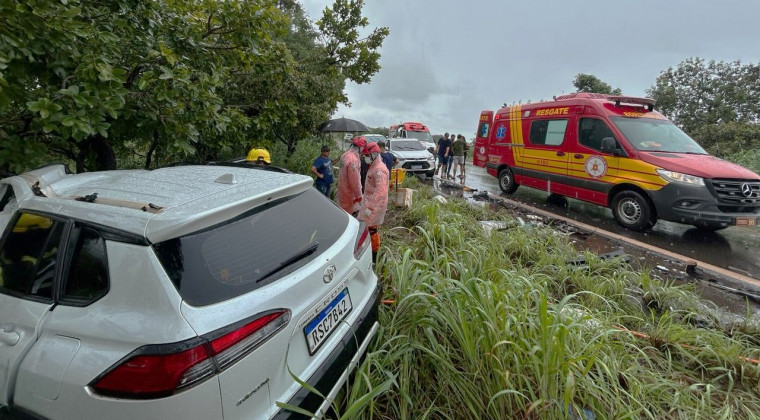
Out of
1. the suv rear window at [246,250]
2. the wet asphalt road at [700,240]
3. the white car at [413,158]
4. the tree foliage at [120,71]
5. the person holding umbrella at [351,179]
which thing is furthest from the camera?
the white car at [413,158]

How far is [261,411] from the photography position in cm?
133

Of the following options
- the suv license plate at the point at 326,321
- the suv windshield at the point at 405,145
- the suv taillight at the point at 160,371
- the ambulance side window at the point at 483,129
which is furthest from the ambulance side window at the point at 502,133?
the suv taillight at the point at 160,371

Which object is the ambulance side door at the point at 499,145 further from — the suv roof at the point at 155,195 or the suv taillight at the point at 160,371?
the suv taillight at the point at 160,371

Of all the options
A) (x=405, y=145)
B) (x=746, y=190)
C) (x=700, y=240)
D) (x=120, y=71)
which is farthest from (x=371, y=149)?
(x=405, y=145)

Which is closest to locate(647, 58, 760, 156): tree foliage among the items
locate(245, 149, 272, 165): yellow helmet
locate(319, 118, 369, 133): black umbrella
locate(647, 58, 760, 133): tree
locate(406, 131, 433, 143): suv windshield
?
locate(647, 58, 760, 133): tree

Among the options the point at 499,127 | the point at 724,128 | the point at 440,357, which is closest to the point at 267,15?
the point at 440,357

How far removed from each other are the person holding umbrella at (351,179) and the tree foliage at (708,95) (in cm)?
2067

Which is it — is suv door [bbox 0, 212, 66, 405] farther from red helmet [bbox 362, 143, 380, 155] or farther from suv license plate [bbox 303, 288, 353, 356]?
red helmet [bbox 362, 143, 380, 155]

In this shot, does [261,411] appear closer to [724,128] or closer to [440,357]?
[440,357]

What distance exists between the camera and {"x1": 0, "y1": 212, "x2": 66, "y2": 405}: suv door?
137 cm

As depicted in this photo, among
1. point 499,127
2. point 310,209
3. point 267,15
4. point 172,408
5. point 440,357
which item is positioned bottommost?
point 440,357

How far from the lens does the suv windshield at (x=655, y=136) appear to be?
19.6 feet

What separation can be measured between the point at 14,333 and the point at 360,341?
1498 mm

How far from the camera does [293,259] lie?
1657 millimetres
